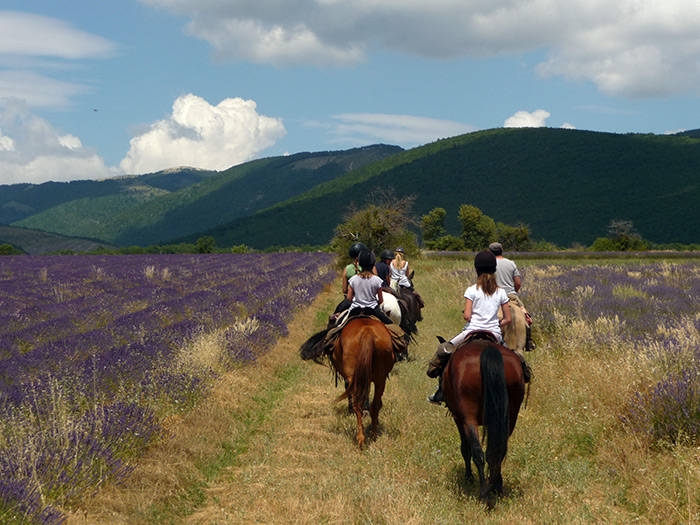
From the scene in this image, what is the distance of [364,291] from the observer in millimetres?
7426

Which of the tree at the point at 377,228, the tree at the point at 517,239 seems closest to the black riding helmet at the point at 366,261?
the tree at the point at 377,228

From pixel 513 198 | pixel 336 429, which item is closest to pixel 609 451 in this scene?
pixel 336 429

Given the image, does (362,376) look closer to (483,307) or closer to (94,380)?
(483,307)

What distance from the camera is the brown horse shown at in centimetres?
452

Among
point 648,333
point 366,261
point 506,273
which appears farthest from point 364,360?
point 648,333

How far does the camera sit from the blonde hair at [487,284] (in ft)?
17.7

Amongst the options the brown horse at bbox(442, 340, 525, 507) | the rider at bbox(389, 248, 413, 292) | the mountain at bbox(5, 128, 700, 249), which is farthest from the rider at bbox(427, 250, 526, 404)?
the mountain at bbox(5, 128, 700, 249)

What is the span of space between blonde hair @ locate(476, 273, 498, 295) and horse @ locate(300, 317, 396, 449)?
1667 millimetres

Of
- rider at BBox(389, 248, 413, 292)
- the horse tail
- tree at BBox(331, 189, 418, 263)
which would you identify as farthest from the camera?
tree at BBox(331, 189, 418, 263)

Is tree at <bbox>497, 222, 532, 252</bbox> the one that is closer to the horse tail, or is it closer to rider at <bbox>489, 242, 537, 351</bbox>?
rider at <bbox>489, 242, 537, 351</bbox>

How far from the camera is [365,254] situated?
24.5 feet

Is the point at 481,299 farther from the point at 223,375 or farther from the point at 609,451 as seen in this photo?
the point at 223,375

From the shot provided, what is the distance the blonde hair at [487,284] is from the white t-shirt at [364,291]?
214 cm

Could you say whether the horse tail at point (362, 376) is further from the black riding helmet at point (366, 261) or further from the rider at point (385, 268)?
the rider at point (385, 268)
